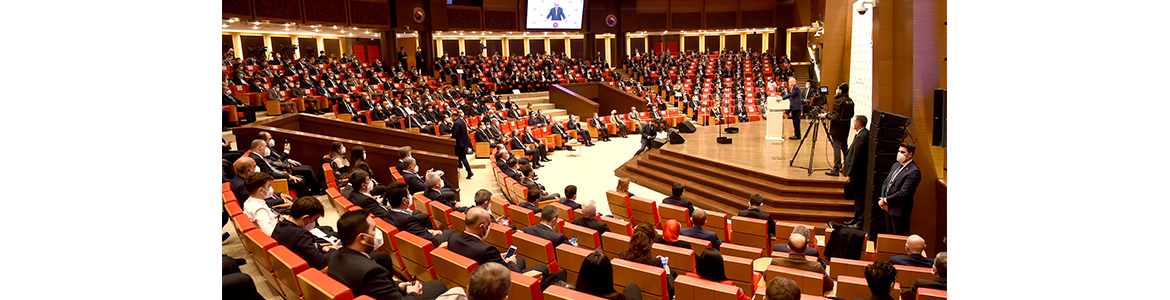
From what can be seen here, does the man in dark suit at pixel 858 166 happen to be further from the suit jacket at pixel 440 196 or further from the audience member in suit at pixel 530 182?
the suit jacket at pixel 440 196

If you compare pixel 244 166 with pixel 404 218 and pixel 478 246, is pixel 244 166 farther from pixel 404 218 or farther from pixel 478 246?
pixel 478 246

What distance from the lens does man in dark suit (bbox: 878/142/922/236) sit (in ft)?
15.1

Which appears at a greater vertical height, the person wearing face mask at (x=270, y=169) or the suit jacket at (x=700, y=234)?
the person wearing face mask at (x=270, y=169)

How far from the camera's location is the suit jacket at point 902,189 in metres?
4.61

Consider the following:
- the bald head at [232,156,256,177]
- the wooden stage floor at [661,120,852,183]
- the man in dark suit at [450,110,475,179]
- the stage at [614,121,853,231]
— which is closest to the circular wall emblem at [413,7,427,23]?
the man in dark suit at [450,110,475,179]

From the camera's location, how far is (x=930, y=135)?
5492 mm

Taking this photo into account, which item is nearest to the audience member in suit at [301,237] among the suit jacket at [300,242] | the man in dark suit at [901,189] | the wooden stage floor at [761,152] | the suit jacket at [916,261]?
the suit jacket at [300,242]

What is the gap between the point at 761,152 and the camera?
9.19 m

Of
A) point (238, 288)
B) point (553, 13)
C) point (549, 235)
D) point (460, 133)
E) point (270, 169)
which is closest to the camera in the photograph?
point (238, 288)

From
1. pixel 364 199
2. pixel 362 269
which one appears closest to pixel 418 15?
pixel 364 199

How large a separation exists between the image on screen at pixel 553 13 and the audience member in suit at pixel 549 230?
18.4 meters

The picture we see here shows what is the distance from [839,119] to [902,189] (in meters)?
2.06

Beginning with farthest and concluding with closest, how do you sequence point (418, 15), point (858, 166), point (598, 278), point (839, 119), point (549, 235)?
point (418, 15) < point (839, 119) < point (858, 166) < point (549, 235) < point (598, 278)
